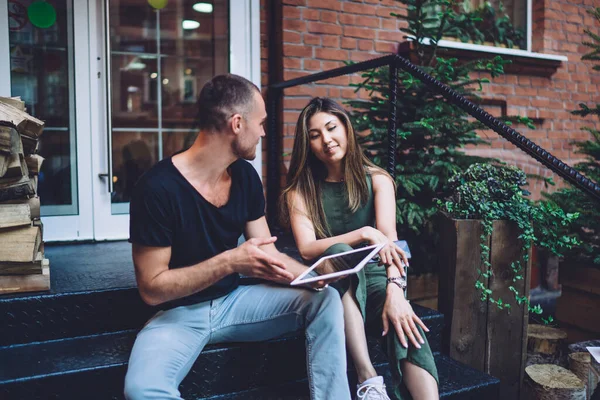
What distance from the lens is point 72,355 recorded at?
84.0 inches

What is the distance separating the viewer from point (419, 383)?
203 centimetres

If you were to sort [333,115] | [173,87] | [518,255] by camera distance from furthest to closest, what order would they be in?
[173,87] < [518,255] < [333,115]

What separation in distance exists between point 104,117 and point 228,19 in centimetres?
108

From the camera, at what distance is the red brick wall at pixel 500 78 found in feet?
13.1

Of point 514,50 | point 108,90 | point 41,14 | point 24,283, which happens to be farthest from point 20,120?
point 514,50

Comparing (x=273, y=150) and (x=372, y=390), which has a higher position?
(x=273, y=150)

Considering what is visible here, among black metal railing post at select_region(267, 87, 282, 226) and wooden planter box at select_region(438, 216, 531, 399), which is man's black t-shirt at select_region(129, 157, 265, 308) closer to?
wooden planter box at select_region(438, 216, 531, 399)

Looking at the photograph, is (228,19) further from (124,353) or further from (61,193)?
(124,353)

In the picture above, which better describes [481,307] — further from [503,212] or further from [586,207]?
[586,207]

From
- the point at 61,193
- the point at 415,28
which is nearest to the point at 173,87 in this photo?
the point at 61,193

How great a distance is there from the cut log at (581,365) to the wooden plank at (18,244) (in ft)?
8.31

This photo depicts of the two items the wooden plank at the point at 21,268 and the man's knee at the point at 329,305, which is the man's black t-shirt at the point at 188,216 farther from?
the wooden plank at the point at 21,268

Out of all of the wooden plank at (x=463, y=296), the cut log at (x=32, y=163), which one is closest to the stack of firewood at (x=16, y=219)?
the cut log at (x=32, y=163)

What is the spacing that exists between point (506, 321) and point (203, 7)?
276 centimetres
